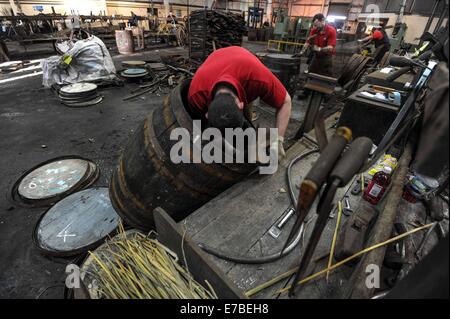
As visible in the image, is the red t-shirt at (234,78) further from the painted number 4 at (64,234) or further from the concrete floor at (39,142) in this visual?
the concrete floor at (39,142)

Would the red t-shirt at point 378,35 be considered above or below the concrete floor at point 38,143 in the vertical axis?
above

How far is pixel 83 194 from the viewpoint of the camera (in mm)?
2979

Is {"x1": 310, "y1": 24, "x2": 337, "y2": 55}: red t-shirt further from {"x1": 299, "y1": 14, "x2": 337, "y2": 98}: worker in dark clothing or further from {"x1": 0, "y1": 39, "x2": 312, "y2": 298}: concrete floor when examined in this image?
{"x1": 0, "y1": 39, "x2": 312, "y2": 298}: concrete floor

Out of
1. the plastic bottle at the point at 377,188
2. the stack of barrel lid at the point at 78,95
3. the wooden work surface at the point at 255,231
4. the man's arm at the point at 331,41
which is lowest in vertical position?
the stack of barrel lid at the point at 78,95

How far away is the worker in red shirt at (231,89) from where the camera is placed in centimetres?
169

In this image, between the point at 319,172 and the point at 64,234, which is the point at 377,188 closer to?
the point at 319,172

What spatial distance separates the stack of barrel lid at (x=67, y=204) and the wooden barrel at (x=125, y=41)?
9899 mm

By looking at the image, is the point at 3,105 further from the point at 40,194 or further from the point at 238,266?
the point at 238,266

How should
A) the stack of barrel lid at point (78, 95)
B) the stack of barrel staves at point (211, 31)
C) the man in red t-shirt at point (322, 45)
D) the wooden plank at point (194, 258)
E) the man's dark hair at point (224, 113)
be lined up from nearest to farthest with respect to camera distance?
the wooden plank at point (194, 258) < the man's dark hair at point (224, 113) < the stack of barrel lid at point (78, 95) < the man in red t-shirt at point (322, 45) < the stack of barrel staves at point (211, 31)

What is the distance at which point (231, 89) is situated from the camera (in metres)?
1.88

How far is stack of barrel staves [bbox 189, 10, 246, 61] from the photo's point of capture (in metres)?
8.59

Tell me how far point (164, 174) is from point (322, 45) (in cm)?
642

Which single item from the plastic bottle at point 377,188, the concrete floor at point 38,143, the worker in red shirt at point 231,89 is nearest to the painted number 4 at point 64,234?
the concrete floor at point 38,143
